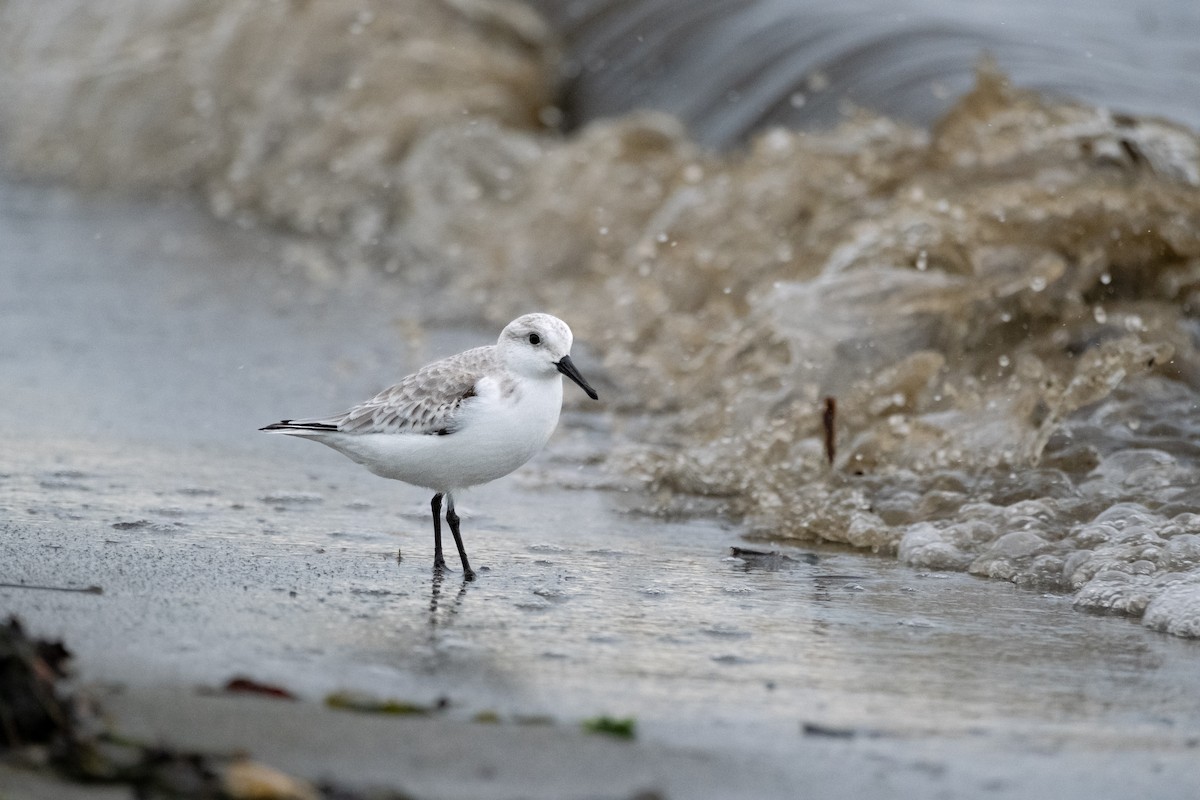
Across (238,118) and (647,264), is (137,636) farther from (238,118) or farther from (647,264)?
(238,118)

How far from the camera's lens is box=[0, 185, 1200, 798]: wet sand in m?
2.94

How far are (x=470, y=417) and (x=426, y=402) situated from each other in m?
0.18

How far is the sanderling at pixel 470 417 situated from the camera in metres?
4.43

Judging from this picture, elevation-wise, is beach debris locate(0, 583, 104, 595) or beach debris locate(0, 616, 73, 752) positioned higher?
beach debris locate(0, 583, 104, 595)

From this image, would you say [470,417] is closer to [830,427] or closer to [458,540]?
[458,540]

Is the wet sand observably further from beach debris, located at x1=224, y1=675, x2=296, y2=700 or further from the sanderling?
the sanderling

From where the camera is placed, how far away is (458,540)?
4.52m

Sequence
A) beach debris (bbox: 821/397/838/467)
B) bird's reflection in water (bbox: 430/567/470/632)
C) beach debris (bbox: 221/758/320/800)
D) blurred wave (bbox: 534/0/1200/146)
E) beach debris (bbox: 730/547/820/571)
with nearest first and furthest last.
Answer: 1. beach debris (bbox: 221/758/320/800)
2. bird's reflection in water (bbox: 430/567/470/632)
3. beach debris (bbox: 730/547/820/571)
4. beach debris (bbox: 821/397/838/467)
5. blurred wave (bbox: 534/0/1200/146)

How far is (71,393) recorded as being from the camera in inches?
263

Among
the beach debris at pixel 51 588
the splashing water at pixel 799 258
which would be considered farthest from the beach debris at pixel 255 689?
the splashing water at pixel 799 258

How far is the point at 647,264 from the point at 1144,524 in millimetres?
4411

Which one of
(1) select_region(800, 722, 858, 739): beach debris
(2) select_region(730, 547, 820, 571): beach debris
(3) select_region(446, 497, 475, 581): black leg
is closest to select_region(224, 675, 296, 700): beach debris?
(1) select_region(800, 722, 858, 739): beach debris

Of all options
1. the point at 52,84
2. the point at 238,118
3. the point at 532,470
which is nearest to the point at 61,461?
the point at 532,470

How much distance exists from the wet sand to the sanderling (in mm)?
311
